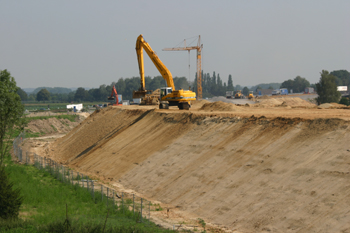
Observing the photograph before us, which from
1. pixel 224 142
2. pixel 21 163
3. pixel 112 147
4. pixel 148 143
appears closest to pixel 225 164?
pixel 224 142

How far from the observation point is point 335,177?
63.7 ft

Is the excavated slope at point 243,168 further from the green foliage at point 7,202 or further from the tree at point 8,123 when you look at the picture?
the green foliage at point 7,202

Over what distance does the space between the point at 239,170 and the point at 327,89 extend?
6647cm

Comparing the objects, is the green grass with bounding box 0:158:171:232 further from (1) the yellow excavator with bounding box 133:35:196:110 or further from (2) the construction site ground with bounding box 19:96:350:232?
(1) the yellow excavator with bounding box 133:35:196:110

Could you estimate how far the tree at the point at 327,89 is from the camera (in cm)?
8375

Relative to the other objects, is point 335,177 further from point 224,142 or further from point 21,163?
point 21,163

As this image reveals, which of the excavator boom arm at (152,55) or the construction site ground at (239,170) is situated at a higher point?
the excavator boom arm at (152,55)

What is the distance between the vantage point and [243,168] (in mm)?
24266

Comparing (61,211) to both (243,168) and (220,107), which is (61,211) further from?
(220,107)

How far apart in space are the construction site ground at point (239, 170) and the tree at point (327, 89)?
53.2m

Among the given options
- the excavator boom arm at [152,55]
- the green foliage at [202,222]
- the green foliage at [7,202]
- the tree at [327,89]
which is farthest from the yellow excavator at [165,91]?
the tree at [327,89]

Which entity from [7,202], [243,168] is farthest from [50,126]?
[7,202]

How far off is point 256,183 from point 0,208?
1281 cm

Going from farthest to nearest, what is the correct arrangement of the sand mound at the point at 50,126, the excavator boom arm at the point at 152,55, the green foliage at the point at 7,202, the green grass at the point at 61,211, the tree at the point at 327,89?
the tree at the point at 327,89
the sand mound at the point at 50,126
the excavator boom arm at the point at 152,55
the green foliage at the point at 7,202
the green grass at the point at 61,211
